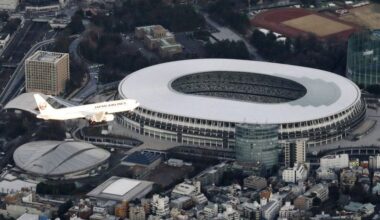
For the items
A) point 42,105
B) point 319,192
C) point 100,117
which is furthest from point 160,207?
point 42,105

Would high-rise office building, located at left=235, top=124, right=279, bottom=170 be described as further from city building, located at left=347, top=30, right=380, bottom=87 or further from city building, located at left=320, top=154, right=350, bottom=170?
city building, located at left=347, top=30, right=380, bottom=87

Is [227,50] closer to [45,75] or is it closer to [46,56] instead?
[46,56]

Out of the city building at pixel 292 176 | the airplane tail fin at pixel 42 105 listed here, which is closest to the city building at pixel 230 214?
the city building at pixel 292 176

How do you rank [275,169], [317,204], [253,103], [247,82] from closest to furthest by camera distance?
[317,204] < [275,169] < [253,103] < [247,82]

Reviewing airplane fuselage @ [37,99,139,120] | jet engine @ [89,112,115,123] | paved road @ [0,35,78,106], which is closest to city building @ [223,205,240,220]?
jet engine @ [89,112,115,123]

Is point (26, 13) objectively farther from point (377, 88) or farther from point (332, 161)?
point (332, 161)

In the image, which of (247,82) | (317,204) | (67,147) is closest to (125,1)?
(247,82)
